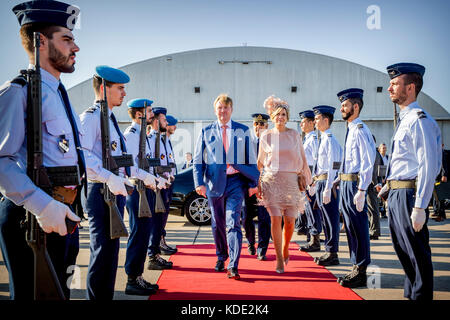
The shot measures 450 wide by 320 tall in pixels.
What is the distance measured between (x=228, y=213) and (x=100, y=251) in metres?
1.95

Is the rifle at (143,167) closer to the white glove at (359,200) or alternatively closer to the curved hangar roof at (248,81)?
the white glove at (359,200)

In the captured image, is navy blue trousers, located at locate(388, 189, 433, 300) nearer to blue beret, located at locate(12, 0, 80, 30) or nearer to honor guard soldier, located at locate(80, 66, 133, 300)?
honor guard soldier, located at locate(80, 66, 133, 300)

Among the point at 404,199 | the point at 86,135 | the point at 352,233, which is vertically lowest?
the point at 352,233

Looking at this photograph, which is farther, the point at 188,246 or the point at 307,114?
the point at 307,114

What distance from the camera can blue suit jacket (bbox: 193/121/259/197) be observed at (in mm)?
4551

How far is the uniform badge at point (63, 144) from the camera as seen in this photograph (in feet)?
6.82

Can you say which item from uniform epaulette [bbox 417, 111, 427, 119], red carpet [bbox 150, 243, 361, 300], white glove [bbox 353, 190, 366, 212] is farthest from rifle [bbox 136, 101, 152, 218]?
uniform epaulette [bbox 417, 111, 427, 119]

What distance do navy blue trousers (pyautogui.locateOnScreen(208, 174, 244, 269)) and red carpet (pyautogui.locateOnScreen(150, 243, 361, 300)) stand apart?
392 millimetres

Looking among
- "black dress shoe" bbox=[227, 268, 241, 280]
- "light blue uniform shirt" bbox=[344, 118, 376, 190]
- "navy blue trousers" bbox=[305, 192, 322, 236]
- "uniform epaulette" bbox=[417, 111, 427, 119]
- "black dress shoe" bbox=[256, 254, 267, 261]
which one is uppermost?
"uniform epaulette" bbox=[417, 111, 427, 119]

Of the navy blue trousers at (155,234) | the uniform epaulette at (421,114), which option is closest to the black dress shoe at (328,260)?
the navy blue trousers at (155,234)
